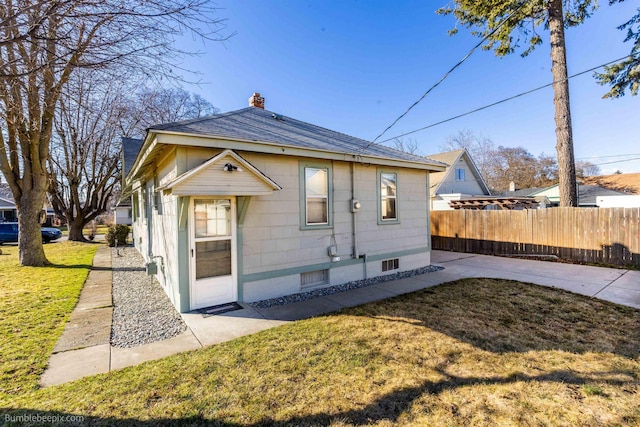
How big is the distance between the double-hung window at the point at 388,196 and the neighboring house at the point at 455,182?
37.4ft

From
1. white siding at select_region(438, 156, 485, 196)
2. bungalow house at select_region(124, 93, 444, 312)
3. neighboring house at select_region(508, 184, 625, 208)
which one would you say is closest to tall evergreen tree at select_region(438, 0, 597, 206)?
bungalow house at select_region(124, 93, 444, 312)

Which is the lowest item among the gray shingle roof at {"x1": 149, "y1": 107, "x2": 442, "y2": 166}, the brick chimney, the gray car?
the gray car

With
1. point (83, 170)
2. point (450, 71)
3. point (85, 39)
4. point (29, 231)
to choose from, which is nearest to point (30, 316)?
point (85, 39)

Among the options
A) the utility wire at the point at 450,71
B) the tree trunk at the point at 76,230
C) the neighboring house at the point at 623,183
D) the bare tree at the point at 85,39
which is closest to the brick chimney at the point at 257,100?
the utility wire at the point at 450,71

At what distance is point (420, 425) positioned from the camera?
7.64 feet

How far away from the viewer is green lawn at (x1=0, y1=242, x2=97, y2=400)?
10.2 feet

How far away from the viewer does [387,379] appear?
9.74ft

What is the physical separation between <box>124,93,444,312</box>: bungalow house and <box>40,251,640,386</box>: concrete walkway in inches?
26.4

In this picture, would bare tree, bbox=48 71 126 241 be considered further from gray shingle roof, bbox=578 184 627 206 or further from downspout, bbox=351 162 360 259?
gray shingle roof, bbox=578 184 627 206

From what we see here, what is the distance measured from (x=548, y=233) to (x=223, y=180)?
1124cm

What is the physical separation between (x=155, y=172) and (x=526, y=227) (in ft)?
41.3

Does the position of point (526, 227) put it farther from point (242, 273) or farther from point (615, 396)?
point (242, 273)

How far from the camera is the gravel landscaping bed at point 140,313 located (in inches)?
162

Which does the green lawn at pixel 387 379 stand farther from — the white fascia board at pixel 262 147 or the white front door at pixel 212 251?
the white fascia board at pixel 262 147
